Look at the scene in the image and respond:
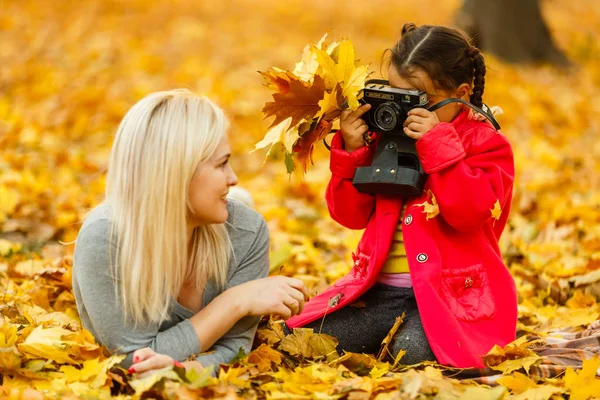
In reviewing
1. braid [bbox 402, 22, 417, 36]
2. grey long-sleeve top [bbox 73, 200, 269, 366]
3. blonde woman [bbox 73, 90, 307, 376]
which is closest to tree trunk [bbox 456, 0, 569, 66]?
braid [bbox 402, 22, 417, 36]

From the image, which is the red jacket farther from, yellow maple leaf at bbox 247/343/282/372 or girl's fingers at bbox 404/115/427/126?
yellow maple leaf at bbox 247/343/282/372

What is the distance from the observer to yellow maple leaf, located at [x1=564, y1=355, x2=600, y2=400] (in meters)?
2.53

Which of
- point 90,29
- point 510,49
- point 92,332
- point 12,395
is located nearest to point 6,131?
point 90,29

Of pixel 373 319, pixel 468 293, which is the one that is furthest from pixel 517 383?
pixel 373 319

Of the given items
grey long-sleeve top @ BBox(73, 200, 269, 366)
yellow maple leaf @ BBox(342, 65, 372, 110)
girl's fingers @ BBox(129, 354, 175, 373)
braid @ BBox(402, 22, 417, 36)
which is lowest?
girl's fingers @ BBox(129, 354, 175, 373)

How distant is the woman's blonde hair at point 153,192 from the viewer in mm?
2471

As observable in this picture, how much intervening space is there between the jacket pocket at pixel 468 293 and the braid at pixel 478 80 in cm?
59

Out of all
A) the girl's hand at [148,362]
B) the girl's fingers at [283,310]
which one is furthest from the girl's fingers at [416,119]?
the girl's hand at [148,362]

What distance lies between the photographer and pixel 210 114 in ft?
8.45

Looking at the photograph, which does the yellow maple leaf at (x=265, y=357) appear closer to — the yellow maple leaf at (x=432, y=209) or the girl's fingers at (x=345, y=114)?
the yellow maple leaf at (x=432, y=209)

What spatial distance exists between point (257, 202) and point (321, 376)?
9.86ft

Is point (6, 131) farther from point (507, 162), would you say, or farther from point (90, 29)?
point (507, 162)

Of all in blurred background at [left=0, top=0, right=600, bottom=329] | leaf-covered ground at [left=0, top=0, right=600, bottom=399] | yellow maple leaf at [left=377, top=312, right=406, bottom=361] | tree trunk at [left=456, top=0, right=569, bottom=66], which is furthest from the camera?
tree trunk at [left=456, top=0, right=569, bottom=66]

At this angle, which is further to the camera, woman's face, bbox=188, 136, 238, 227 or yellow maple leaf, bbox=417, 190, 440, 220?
yellow maple leaf, bbox=417, 190, 440, 220
